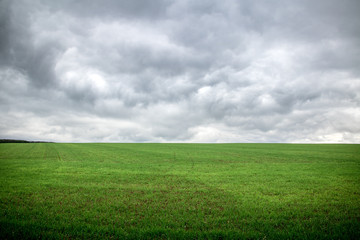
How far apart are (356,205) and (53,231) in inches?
641

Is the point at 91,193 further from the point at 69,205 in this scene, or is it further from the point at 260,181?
the point at 260,181

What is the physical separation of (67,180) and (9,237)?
11.1 meters

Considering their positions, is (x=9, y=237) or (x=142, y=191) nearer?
(x=9, y=237)

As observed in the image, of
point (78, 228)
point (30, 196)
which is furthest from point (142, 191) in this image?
point (30, 196)

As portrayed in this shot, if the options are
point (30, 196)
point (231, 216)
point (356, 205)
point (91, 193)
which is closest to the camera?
point (231, 216)

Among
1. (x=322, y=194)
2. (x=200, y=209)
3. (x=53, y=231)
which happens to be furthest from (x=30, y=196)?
(x=322, y=194)

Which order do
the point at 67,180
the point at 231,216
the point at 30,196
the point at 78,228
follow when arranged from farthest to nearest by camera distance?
the point at 67,180 → the point at 30,196 → the point at 231,216 → the point at 78,228

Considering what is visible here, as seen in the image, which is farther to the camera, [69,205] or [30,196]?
[30,196]

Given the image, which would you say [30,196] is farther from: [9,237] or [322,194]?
[322,194]

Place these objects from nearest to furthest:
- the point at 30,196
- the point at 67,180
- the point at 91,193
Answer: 1. the point at 30,196
2. the point at 91,193
3. the point at 67,180

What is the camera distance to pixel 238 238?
26.0 feet

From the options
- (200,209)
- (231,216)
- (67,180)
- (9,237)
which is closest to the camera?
(9,237)

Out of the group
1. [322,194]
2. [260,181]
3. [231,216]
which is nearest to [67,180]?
[231,216]

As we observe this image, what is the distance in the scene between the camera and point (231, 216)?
→ 32.7 ft
